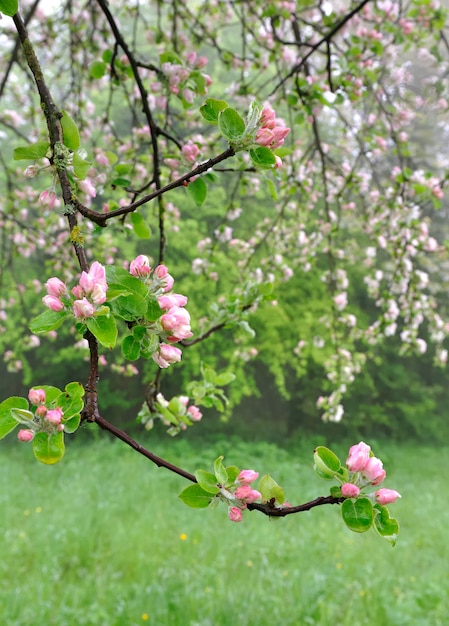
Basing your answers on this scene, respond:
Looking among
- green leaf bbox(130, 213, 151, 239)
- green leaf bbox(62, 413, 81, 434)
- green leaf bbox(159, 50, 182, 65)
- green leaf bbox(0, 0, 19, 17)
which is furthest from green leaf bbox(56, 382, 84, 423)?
green leaf bbox(159, 50, 182, 65)

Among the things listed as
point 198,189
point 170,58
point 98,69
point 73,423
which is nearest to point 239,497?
point 73,423

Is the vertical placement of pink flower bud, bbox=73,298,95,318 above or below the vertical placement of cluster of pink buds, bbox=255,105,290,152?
below

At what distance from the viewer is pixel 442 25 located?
2283 mm

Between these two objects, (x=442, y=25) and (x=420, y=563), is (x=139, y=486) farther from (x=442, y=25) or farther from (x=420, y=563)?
(x=442, y=25)

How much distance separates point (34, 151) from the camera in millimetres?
726

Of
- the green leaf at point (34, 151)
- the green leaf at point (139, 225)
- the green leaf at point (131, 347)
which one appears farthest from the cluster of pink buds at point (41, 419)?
the green leaf at point (139, 225)

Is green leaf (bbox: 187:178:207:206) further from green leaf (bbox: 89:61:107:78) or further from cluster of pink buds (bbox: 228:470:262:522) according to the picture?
green leaf (bbox: 89:61:107:78)

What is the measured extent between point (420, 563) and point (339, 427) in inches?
244

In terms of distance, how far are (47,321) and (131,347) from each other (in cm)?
10

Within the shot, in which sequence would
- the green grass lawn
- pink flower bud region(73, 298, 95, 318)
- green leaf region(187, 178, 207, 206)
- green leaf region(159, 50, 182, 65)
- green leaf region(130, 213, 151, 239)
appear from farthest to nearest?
the green grass lawn, green leaf region(159, 50, 182, 65), green leaf region(130, 213, 151, 239), green leaf region(187, 178, 207, 206), pink flower bud region(73, 298, 95, 318)

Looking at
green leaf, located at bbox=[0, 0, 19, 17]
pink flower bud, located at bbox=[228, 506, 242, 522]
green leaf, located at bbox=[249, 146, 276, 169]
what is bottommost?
pink flower bud, located at bbox=[228, 506, 242, 522]

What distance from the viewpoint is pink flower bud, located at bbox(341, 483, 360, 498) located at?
0.63 m

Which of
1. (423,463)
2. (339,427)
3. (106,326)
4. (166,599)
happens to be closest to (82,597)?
(166,599)

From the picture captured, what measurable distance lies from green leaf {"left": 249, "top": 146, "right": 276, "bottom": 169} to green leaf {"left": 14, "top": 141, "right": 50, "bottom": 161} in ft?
0.94
